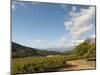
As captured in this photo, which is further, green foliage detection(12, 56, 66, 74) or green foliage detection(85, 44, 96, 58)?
green foliage detection(85, 44, 96, 58)

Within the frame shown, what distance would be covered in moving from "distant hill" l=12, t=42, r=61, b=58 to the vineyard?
Result: 0.05m

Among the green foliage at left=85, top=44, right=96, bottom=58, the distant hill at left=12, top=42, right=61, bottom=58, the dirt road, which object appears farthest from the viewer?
the green foliage at left=85, top=44, right=96, bottom=58

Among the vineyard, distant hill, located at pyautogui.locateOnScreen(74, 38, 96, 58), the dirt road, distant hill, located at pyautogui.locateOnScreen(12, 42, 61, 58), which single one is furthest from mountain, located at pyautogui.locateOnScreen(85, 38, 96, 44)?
distant hill, located at pyautogui.locateOnScreen(12, 42, 61, 58)

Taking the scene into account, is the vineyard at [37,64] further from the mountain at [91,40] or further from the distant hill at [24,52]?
the mountain at [91,40]

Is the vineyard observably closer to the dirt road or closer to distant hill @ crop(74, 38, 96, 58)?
the dirt road

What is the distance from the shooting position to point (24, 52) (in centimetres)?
286

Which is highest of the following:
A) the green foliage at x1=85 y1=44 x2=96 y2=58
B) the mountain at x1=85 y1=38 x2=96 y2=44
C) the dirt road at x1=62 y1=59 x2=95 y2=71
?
the mountain at x1=85 y1=38 x2=96 y2=44

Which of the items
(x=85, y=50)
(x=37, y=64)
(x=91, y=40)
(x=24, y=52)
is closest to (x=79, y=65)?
(x=85, y=50)

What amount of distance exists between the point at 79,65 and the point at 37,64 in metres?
0.60

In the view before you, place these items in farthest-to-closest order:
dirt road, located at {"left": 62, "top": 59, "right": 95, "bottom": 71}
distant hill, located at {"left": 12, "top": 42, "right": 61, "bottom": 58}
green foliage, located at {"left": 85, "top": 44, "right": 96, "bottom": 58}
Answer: green foliage, located at {"left": 85, "top": 44, "right": 96, "bottom": 58} → dirt road, located at {"left": 62, "top": 59, "right": 95, "bottom": 71} → distant hill, located at {"left": 12, "top": 42, "right": 61, "bottom": 58}

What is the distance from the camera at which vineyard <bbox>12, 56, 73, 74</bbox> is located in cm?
280

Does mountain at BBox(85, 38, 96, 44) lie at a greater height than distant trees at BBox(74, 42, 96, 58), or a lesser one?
greater

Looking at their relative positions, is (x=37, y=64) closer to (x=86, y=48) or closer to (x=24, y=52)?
(x=24, y=52)

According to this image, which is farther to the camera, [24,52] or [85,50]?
[85,50]
